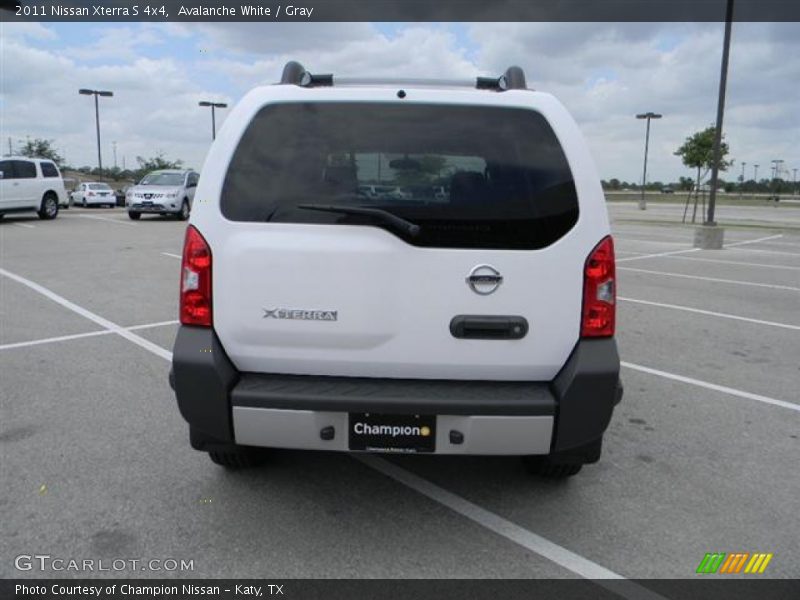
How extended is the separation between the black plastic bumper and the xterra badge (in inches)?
10.6

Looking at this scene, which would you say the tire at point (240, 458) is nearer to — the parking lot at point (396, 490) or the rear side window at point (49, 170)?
the parking lot at point (396, 490)

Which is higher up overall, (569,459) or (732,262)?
(569,459)

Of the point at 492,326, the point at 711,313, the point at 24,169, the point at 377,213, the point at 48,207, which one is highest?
the point at 24,169

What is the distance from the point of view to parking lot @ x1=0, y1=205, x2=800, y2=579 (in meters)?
2.78

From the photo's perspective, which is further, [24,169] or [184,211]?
[184,211]

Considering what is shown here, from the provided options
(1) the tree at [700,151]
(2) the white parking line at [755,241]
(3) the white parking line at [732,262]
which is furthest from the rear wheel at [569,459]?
(1) the tree at [700,151]

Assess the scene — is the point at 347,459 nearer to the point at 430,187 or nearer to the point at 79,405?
the point at 430,187

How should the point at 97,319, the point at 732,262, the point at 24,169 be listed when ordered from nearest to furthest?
the point at 97,319 < the point at 732,262 < the point at 24,169

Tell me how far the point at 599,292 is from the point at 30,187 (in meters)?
22.1

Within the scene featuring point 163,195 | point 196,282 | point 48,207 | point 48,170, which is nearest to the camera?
point 196,282

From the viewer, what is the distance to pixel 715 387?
5.11m

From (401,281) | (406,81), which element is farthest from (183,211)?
(401,281)

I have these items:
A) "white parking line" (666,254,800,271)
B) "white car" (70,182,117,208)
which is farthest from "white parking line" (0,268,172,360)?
"white car" (70,182,117,208)

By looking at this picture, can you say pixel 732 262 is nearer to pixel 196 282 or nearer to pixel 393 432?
pixel 393 432
